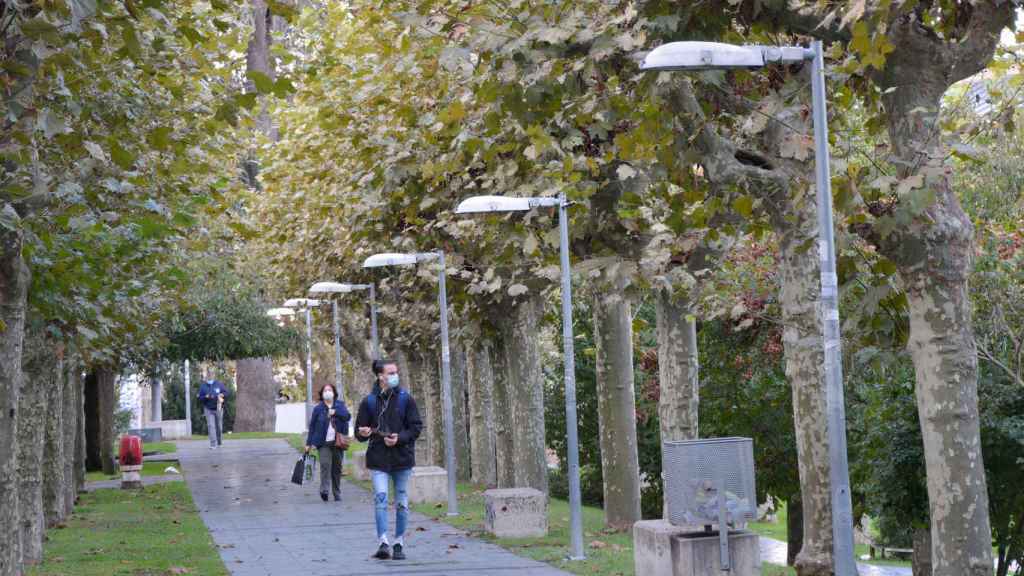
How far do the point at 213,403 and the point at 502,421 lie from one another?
20.4m

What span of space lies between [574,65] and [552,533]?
892cm

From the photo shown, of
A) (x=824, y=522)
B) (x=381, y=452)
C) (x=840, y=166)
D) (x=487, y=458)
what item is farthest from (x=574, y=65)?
(x=487, y=458)

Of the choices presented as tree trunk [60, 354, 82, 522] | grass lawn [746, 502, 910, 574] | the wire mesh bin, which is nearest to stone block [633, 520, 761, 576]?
the wire mesh bin

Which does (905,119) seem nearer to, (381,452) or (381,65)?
(381,452)

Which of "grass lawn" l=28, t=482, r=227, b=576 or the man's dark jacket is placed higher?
the man's dark jacket

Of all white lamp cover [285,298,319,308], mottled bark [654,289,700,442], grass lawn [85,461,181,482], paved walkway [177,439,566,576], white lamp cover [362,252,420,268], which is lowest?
paved walkway [177,439,566,576]

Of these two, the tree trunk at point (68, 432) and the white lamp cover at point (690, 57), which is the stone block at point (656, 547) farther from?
the tree trunk at point (68, 432)

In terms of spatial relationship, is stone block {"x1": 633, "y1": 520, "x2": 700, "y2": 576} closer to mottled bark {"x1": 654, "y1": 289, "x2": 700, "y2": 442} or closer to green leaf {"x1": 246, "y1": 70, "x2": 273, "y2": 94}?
mottled bark {"x1": 654, "y1": 289, "x2": 700, "y2": 442}

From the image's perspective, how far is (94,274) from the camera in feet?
45.6

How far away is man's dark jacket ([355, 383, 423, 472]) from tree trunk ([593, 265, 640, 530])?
416 centimetres

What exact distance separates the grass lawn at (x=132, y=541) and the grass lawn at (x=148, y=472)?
26.9 ft

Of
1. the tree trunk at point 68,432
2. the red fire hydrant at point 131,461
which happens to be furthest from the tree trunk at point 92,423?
the tree trunk at point 68,432

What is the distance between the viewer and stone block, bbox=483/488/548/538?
1897 centimetres

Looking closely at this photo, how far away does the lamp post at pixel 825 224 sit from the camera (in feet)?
32.4
